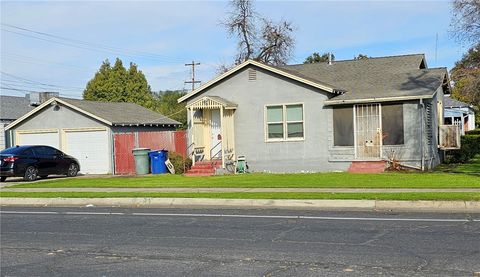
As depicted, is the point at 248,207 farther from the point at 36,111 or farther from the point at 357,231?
the point at 36,111

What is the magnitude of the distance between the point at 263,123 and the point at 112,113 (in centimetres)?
987

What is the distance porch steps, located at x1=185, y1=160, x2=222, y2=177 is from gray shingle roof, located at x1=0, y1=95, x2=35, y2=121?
19075 millimetres

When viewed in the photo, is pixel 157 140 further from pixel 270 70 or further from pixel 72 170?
pixel 270 70

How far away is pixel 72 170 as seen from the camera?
2714cm

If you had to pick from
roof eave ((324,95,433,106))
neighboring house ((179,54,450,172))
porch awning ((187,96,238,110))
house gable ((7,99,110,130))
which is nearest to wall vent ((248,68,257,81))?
neighboring house ((179,54,450,172))

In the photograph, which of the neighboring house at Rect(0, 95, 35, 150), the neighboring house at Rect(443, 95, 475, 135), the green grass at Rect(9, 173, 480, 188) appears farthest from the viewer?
the neighboring house at Rect(443, 95, 475, 135)

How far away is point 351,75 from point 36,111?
16.4m

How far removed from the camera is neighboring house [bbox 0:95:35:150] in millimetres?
36281

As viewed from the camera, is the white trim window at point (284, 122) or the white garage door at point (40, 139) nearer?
the white trim window at point (284, 122)

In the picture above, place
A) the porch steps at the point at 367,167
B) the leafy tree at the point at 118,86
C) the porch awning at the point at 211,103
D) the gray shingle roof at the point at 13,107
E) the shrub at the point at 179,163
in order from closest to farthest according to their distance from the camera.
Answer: the porch steps at the point at 367,167
the porch awning at the point at 211,103
the shrub at the point at 179,163
the gray shingle roof at the point at 13,107
the leafy tree at the point at 118,86

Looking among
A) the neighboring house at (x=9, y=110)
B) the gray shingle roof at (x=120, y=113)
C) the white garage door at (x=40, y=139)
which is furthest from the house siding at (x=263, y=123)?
the neighboring house at (x=9, y=110)

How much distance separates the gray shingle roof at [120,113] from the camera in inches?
1133

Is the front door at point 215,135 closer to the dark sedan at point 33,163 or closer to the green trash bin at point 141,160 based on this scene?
the green trash bin at point 141,160

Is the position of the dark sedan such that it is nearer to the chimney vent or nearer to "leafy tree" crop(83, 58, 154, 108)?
the chimney vent
